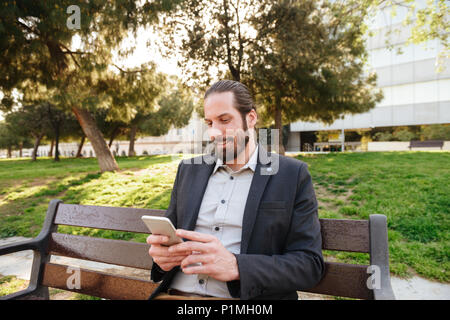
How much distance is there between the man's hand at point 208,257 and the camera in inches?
56.0

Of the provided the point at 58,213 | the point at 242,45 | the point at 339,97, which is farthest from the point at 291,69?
the point at 58,213

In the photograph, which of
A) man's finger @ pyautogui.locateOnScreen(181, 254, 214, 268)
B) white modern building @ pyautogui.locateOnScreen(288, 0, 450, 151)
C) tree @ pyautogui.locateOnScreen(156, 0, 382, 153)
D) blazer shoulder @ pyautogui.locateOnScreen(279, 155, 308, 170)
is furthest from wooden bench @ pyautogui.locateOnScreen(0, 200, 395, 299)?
white modern building @ pyautogui.locateOnScreen(288, 0, 450, 151)

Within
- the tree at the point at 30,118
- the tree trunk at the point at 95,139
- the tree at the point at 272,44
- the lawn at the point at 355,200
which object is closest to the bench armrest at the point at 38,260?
the lawn at the point at 355,200

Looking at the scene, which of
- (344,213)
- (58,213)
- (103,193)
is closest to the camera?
(58,213)

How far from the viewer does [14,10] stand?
6.52m

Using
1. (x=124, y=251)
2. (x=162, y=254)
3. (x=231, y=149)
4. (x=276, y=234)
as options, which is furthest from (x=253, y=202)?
(x=124, y=251)

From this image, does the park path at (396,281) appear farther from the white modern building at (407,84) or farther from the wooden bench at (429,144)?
the white modern building at (407,84)

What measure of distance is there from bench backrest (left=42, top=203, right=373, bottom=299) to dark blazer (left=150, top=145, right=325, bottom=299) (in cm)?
17

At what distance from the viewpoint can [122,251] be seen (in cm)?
221

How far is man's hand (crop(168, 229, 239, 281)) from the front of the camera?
1.42 metres

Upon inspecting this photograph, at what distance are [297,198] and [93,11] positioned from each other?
7719 mm

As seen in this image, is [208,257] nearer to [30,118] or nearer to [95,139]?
[95,139]

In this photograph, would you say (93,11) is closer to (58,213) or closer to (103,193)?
(103,193)

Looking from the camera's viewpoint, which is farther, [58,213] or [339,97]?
[339,97]
